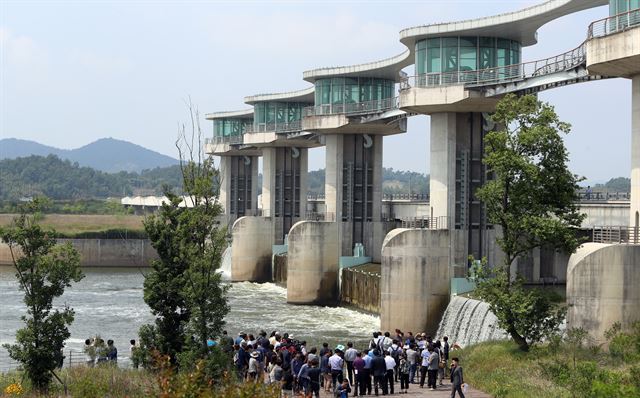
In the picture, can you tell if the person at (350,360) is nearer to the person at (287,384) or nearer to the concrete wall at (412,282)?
the person at (287,384)

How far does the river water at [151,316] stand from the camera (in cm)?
4650

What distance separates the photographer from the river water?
153ft

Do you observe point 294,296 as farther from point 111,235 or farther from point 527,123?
point 111,235

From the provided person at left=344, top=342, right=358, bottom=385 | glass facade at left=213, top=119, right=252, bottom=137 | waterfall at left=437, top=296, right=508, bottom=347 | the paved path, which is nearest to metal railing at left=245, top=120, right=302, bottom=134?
glass facade at left=213, top=119, right=252, bottom=137

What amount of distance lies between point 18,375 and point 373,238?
36.0 m

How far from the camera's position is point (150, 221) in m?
29.3

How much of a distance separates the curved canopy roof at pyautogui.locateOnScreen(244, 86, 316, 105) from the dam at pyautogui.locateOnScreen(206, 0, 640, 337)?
0.11 metres

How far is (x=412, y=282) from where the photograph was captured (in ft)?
145

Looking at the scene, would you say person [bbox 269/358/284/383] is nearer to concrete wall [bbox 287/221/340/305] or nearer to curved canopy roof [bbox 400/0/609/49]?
curved canopy roof [bbox 400/0/609/49]

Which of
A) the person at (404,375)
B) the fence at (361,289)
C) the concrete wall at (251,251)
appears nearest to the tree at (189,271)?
the person at (404,375)

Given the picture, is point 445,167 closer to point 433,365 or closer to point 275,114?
point 433,365

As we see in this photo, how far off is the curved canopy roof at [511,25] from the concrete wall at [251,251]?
102ft

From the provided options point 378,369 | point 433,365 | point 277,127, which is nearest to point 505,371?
point 433,365

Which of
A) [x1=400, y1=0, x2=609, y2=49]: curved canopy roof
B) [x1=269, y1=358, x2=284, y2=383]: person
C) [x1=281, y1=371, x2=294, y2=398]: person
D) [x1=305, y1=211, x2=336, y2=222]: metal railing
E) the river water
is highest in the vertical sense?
[x1=400, y1=0, x2=609, y2=49]: curved canopy roof
